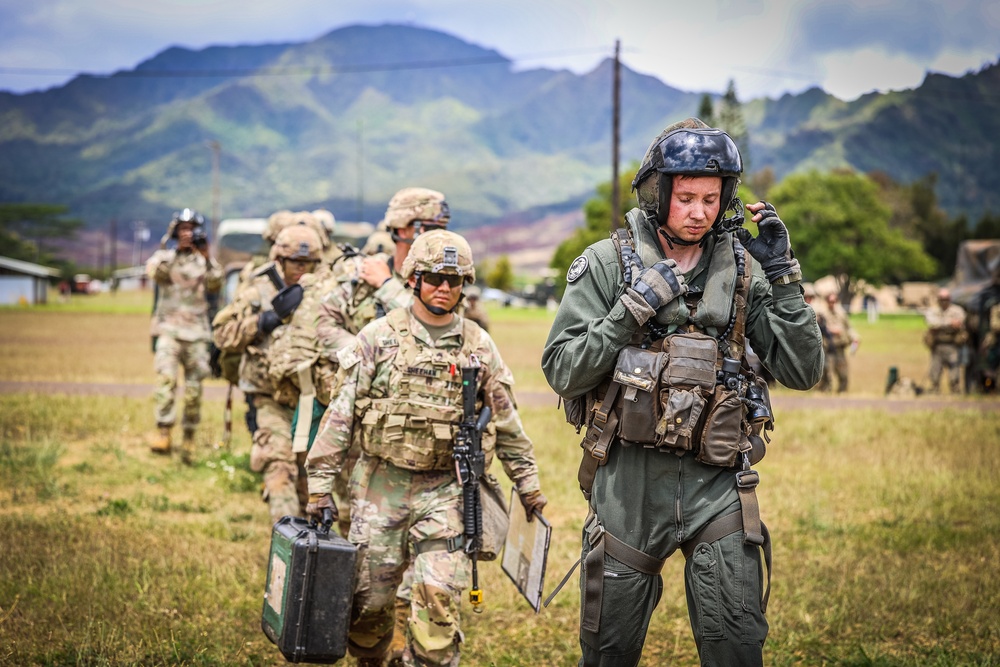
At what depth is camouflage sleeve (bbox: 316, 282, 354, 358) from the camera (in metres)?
6.88

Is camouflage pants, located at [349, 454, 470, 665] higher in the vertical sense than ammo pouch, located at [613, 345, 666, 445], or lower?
lower

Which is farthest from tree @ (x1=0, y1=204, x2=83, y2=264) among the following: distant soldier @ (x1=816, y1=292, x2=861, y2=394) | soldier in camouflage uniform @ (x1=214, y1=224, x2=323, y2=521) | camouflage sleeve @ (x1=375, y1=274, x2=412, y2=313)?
camouflage sleeve @ (x1=375, y1=274, x2=412, y2=313)

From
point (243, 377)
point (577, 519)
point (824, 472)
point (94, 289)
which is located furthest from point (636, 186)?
point (94, 289)

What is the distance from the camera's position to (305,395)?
7195mm

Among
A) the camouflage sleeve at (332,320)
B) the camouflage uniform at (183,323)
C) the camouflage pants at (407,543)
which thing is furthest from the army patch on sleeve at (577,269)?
the camouflage uniform at (183,323)

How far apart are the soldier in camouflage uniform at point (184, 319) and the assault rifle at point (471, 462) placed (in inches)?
287

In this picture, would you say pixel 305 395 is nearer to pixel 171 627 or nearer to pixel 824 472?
pixel 171 627

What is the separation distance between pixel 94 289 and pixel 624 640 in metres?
109

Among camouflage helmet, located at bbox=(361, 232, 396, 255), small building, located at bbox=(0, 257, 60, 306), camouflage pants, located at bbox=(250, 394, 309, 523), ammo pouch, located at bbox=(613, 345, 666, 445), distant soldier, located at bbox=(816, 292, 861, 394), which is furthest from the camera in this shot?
small building, located at bbox=(0, 257, 60, 306)

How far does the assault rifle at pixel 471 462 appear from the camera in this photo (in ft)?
16.8

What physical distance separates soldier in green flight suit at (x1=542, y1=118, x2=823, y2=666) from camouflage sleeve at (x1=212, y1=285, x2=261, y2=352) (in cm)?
454

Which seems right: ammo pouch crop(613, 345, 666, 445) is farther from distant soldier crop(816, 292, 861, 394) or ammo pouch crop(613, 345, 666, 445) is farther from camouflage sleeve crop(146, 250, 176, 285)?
distant soldier crop(816, 292, 861, 394)

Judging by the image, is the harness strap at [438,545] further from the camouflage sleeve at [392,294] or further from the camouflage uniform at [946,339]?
the camouflage uniform at [946,339]

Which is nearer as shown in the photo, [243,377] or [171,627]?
[171,627]
